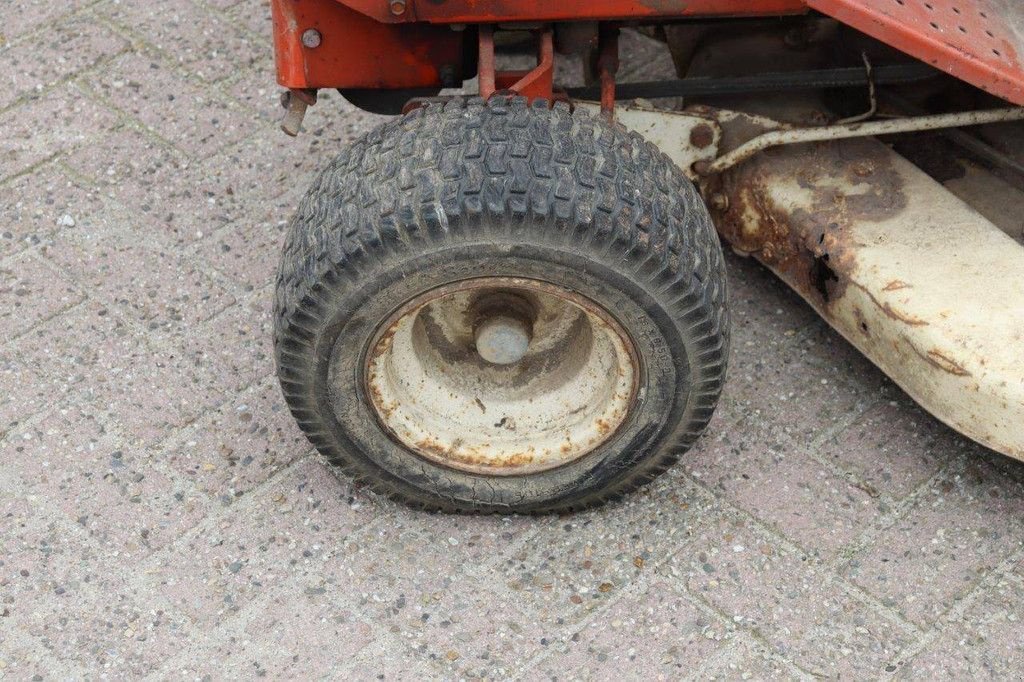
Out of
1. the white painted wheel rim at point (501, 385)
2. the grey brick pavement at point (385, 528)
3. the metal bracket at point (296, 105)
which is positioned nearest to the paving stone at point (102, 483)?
the grey brick pavement at point (385, 528)

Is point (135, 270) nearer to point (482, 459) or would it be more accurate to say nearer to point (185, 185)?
point (185, 185)

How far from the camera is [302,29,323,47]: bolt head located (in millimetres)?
2621

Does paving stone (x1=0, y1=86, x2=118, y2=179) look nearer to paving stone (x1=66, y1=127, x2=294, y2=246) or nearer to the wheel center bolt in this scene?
paving stone (x1=66, y1=127, x2=294, y2=246)

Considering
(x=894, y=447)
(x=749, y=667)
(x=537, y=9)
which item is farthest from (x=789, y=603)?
(x=537, y=9)

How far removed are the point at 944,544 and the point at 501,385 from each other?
3.12 ft

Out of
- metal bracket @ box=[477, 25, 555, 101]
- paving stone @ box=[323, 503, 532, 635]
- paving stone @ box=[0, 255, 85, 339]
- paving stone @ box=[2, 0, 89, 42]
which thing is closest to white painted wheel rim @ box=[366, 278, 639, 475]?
paving stone @ box=[323, 503, 532, 635]

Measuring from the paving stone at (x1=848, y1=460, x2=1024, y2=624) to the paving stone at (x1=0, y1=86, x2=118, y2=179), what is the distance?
2.33 metres

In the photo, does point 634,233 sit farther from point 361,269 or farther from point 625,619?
point 625,619

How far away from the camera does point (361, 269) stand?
2312 mm

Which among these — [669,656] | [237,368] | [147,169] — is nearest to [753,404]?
[669,656]

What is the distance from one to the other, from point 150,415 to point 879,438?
1596 mm

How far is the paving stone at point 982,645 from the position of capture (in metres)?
2.50

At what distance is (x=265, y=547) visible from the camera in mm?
2705

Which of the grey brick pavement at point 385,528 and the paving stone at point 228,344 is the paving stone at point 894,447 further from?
the paving stone at point 228,344
